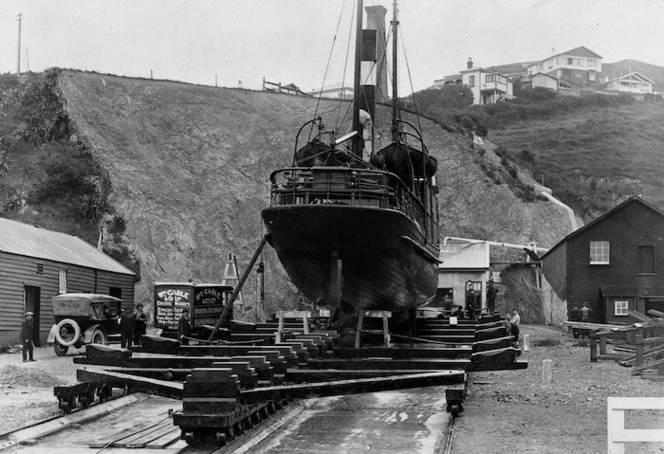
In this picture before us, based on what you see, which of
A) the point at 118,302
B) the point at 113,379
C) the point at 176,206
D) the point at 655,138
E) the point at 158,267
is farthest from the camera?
the point at 655,138

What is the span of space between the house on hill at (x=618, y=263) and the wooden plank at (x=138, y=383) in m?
32.4

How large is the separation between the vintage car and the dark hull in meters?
11.4

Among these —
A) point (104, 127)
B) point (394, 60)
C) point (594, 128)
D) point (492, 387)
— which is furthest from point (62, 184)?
point (594, 128)

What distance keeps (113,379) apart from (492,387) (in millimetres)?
8825

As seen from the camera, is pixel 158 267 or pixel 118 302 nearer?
pixel 118 302

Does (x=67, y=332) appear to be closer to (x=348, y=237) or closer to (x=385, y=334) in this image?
(x=385, y=334)

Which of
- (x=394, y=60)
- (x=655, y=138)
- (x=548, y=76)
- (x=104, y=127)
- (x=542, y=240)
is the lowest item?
(x=542, y=240)

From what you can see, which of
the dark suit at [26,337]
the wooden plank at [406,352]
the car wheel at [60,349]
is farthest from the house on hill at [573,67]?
the wooden plank at [406,352]

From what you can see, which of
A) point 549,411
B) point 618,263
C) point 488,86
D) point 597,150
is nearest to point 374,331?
point 549,411

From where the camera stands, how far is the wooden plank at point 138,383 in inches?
361

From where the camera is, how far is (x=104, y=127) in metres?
52.4

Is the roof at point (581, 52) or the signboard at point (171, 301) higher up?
the roof at point (581, 52)

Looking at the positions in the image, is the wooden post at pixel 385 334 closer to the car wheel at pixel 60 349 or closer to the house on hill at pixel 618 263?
the car wheel at pixel 60 349

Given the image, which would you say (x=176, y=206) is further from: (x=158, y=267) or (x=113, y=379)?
(x=113, y=379)
